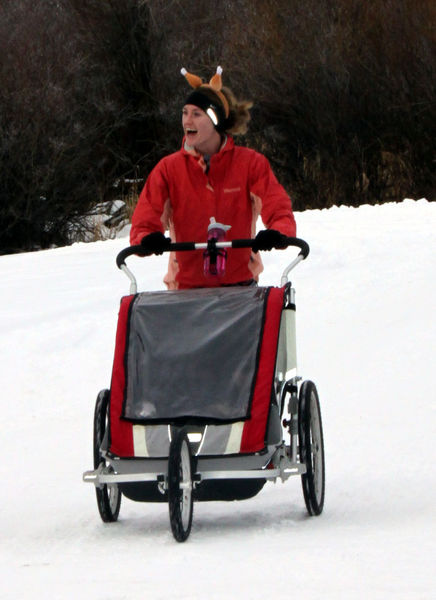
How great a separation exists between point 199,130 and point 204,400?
128 cm

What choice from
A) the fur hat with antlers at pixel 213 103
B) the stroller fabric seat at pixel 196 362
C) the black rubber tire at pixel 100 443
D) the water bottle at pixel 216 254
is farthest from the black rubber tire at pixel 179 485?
the fur hat with antlers at pixel 213 103

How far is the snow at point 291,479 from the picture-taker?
4.35 meters

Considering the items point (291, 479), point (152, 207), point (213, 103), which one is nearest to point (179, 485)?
point (152, 207)

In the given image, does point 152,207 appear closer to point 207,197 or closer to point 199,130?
point 207,197

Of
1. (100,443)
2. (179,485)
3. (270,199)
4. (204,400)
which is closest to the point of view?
(179,485)

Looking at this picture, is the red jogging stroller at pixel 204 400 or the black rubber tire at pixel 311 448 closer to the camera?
the red jogging stroller at pixel 204 400

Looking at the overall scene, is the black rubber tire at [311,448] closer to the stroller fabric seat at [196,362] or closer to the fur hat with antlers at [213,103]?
the stroller fabric seat at [196,362]

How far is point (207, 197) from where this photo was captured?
5.96m

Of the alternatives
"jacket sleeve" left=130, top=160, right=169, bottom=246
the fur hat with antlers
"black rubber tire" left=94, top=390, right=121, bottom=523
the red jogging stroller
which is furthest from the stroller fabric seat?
the fur hat with antlers

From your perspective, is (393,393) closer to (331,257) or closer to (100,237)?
(331,257)

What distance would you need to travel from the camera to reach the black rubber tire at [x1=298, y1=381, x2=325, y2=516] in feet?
17.9

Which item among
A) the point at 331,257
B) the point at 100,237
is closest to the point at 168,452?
the point at 331,257

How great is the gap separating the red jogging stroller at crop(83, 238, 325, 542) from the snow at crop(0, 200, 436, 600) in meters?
0.19

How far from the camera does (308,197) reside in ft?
68.1
